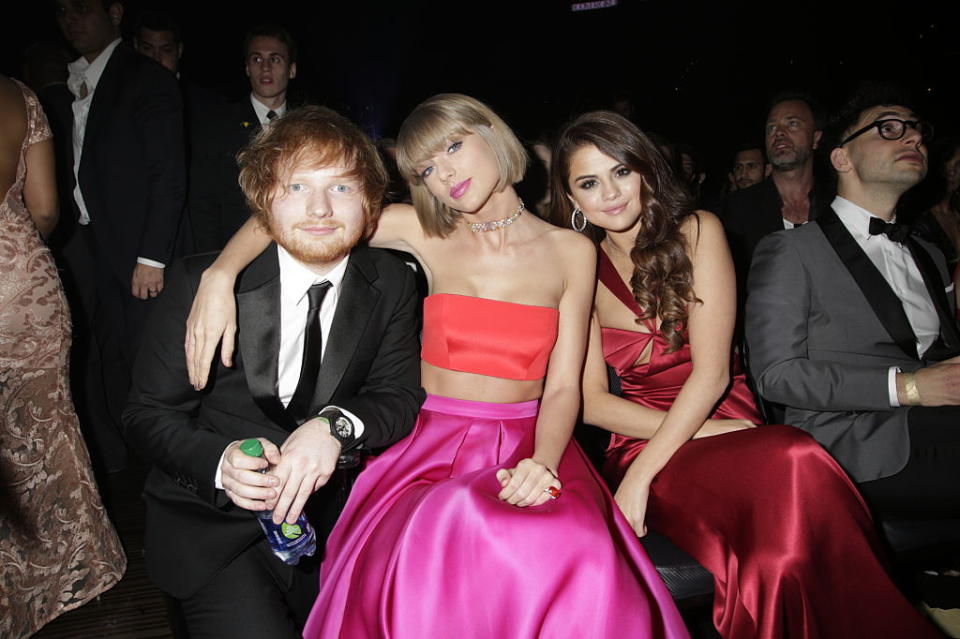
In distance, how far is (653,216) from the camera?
2.26 meters

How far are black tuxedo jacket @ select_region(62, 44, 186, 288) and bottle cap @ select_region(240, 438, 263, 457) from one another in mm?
2330

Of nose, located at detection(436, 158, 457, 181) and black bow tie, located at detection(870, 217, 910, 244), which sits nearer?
nose, located at detection(436, 158, 457, 181)

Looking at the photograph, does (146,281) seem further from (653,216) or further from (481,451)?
(653,216)

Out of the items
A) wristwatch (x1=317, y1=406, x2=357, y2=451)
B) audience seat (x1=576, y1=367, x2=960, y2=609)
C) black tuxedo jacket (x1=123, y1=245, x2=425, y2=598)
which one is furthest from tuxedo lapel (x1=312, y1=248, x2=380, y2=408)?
audience seat (x1=576, y1=367, x2=960, y2=609)

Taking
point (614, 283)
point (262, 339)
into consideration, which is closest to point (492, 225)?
point (614, 283)

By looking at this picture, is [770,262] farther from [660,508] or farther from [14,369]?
[14,369]

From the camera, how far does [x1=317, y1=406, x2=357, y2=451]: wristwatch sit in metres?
1.70

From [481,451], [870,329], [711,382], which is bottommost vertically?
[481,451]

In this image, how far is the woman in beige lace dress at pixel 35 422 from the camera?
2.32 meters

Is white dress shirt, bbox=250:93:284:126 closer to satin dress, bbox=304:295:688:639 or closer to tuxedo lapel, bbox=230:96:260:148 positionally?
tuxedo lapel, bbox=230:96:260:148

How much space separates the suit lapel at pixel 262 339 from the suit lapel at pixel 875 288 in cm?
198

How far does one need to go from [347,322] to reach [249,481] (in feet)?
1.91

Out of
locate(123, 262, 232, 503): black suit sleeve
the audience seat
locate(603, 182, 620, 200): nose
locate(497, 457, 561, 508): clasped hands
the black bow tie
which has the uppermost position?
locate(603, 182, 620, 200): nose

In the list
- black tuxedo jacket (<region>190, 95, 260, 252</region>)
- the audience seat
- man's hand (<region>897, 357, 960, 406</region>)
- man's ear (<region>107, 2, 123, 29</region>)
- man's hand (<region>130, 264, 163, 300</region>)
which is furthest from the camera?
black tuxedo jacket (<region>190, 95, 260, 252</region>)
